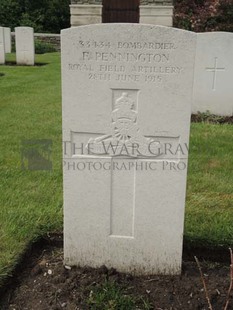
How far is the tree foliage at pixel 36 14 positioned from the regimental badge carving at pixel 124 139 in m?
23.6

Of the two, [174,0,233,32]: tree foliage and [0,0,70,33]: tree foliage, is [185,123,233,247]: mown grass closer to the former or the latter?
[174,0,233,32]: tree foliage

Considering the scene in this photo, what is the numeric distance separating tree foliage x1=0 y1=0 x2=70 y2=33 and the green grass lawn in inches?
772

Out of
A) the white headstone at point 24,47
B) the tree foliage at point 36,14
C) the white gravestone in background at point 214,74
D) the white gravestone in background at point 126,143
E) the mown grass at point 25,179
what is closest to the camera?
the white gravestone in background at point 126,143

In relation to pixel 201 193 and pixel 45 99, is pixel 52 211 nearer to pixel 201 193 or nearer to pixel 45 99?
pixel 201 193

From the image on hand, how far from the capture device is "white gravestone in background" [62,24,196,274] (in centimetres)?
226

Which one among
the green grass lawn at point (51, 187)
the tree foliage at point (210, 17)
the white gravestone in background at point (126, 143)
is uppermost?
the tree foliage at point (210, 17)

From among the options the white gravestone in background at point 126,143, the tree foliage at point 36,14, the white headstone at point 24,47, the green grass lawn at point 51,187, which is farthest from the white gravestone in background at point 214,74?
the tree foliage at point 36,14

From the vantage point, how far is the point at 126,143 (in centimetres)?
241

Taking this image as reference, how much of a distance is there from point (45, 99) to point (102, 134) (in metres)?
5.59

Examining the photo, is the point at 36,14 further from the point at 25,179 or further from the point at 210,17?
the point at 25,179

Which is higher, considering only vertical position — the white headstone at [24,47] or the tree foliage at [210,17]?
the tree foliage at [210,17]

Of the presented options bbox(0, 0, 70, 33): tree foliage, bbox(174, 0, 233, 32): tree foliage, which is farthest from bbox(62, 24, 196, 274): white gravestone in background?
bbox(0, 0, 70, 33): tree foliage

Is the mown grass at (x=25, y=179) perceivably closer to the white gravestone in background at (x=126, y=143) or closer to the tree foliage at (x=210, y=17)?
the white gravestone in background at (x=126, y=143)

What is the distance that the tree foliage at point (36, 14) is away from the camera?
24719 millimetres
